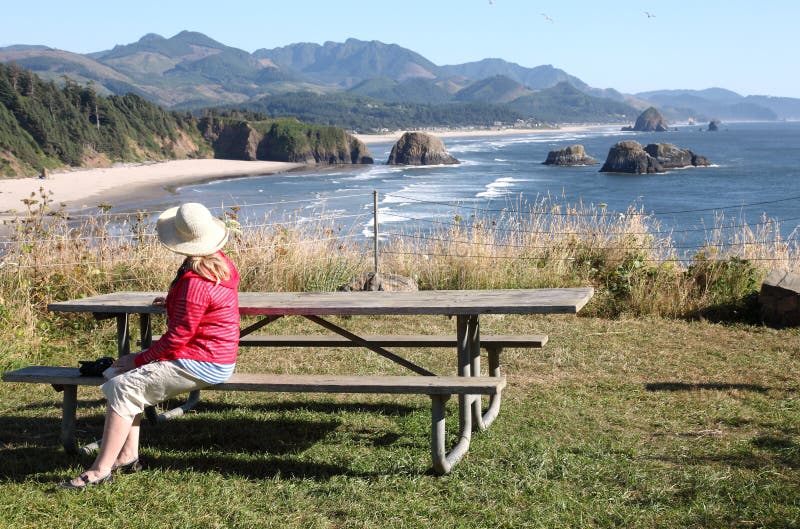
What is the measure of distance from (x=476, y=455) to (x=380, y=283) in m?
4.32

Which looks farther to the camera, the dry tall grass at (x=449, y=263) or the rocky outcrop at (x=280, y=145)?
the rocky outcrop at (x=280, y=145)

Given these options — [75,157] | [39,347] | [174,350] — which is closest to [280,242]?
[39,347]

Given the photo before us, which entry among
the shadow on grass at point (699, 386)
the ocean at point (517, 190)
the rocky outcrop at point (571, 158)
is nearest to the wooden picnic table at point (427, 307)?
the shadow on grass at point (699, 386)

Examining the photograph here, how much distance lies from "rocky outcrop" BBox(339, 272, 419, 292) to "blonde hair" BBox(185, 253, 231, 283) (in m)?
4.40

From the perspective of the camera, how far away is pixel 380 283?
27.1 ft

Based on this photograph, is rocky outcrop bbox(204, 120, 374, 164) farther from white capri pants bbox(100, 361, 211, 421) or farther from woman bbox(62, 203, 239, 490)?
white capri pants bbox(100, 361, 211, 421)

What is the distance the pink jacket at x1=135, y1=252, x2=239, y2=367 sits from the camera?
3725 millimetres

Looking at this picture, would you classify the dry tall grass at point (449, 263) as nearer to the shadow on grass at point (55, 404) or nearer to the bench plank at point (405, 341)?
the shadow on grass at point (55, 404)

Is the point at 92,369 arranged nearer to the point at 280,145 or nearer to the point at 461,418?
the point at 461,418

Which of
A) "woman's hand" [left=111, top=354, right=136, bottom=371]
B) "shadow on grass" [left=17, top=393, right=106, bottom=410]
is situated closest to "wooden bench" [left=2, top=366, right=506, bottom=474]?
"woman's hand" [left=111, top=354, right=136, bottom=371]

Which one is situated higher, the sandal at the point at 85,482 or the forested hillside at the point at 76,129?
the forested hillside at the point at 76,129

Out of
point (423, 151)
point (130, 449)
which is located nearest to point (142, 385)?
point (130, 449)

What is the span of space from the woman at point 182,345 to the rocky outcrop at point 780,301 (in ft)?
16.9

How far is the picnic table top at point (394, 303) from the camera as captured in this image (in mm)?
3742
